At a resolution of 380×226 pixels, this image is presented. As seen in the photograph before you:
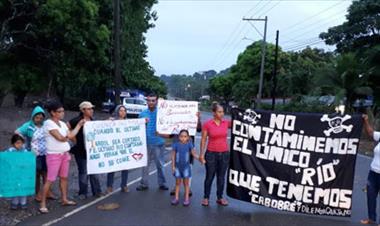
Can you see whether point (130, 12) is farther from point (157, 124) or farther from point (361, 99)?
point (157, 124)

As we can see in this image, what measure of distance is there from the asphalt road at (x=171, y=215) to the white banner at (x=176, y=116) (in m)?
1.34

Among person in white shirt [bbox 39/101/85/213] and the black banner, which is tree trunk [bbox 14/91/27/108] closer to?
person in white shirt [bbox 39/101/85/213]

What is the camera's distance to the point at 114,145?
29.7 feet

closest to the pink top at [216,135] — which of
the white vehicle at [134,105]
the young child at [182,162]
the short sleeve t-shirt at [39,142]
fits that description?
the young child at [182,162]

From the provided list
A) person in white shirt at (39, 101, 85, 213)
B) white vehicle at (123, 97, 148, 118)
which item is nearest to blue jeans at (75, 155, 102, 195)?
person in white shirt at (39, 101, 85, 213)

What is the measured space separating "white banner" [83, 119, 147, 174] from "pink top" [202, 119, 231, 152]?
1.81 m

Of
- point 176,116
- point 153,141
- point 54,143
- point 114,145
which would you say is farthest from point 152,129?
point 54,143

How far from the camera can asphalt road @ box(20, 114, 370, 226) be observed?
7.18 metres

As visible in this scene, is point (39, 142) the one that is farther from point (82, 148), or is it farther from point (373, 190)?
point (373, 190)

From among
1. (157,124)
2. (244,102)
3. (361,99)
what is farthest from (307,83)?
(157,124)

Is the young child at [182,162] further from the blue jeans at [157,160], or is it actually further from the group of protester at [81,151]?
the blue jeans at [157,160]

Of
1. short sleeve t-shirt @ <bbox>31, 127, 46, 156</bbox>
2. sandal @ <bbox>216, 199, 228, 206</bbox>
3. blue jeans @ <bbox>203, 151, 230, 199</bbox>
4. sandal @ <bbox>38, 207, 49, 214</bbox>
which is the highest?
short sleeve t-shirt @ <bbox>31, 127, 46, 156</bbox>

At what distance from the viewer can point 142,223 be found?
23.1ft

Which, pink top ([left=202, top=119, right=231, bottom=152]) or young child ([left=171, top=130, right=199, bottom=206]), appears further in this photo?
young child ([left=171, top=130, right=199, bottom=206])
